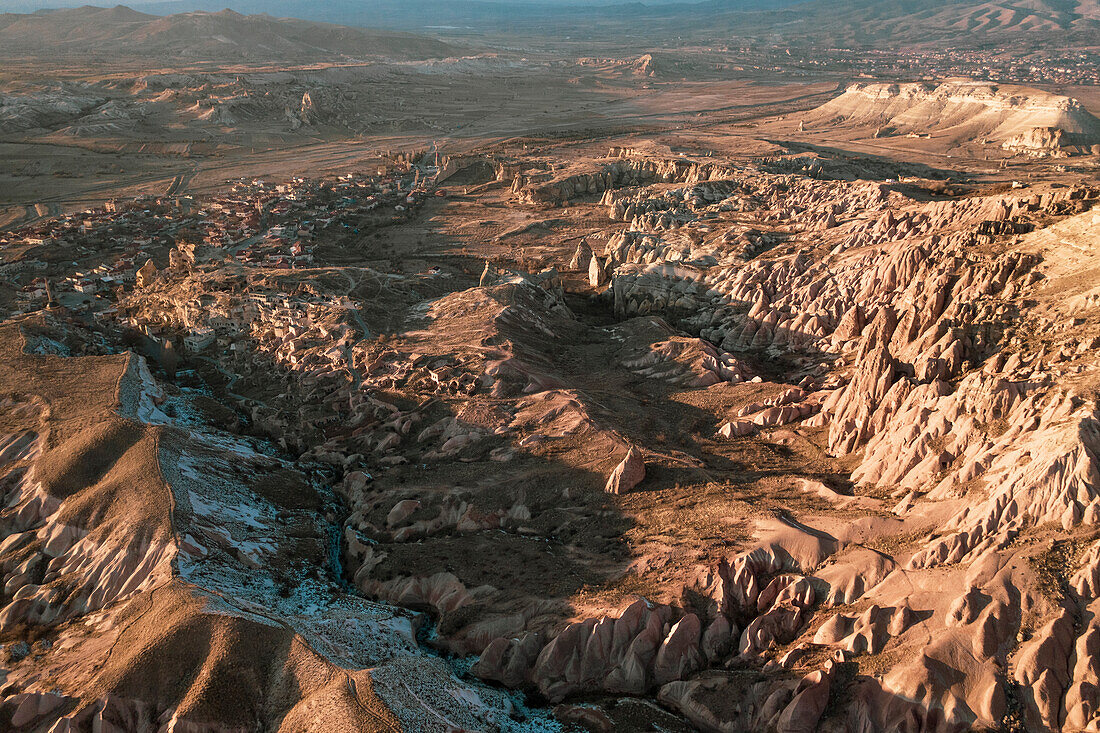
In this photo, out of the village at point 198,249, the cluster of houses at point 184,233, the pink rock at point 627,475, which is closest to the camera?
the pink rock at point 627,475

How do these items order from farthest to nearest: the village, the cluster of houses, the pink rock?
the cluster of houses
the village
the pink rock

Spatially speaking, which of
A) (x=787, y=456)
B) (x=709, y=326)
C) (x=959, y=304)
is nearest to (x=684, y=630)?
(x=787, y=456)

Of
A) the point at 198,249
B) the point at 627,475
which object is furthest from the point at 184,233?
the point at 627,475

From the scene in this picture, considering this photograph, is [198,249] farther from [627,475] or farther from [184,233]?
[627,475]

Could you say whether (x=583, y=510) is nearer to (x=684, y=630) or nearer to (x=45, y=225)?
(x=684, y=630)

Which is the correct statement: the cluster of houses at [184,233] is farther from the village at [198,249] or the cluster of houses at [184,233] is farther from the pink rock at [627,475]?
the pink rock at [627,475]

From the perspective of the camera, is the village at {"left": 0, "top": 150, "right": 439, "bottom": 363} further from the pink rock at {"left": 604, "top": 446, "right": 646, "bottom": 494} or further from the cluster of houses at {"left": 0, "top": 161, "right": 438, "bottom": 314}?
the pink rock at {"left": 604, "top": 446, "right": 646, "bottom": 494}

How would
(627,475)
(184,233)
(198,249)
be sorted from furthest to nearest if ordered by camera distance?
(184,233) → (198,249) → (627,475)

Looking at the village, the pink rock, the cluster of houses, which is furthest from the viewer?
the cluster of houses

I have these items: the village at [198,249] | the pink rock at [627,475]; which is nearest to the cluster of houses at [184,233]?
the village at [198,249]

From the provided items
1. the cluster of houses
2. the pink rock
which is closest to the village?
the cluster of houses

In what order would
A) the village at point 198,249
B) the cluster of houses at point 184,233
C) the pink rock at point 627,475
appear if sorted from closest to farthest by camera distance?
the pink rock at point 627,475
the village at point 198,249
the cluster of houses at point 184,233
